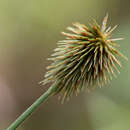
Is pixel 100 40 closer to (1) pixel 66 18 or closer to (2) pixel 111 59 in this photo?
(2) pixel 111 59

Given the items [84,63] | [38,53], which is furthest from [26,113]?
[38,53]

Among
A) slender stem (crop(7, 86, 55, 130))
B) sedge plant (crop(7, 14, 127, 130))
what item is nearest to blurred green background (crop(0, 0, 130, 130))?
sedge plant (crop(7, 14, 127, 130))

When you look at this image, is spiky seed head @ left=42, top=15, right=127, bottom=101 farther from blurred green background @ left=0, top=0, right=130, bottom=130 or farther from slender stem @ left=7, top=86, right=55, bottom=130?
blurred green background @ left=0, top=0, right=130, bottom=130

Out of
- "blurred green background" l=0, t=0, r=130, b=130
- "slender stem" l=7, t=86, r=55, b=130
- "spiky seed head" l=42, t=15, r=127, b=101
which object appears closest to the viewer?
"slender stem" l=7, t=86, r=55, b=130

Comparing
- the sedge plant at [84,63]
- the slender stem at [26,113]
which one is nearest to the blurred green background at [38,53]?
the sedge plant at [84,63]

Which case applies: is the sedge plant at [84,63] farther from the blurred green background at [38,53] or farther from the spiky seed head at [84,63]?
the blurred green background at [38,53]

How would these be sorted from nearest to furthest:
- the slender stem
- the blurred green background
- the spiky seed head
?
1. the slender stem
2. the spiky seed head
3. the blurred green background
